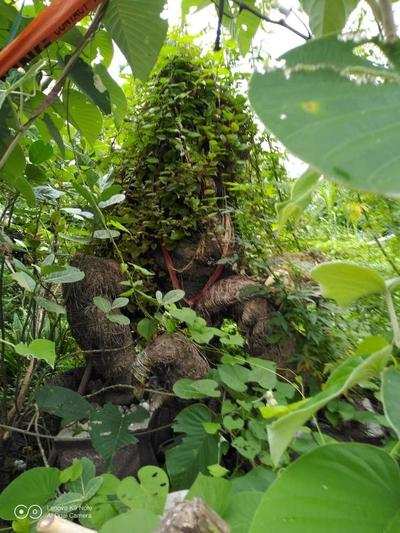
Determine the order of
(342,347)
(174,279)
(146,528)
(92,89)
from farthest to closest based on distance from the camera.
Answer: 1. (174,279)
2. (342,347)
3. (92,89)
4. (146,528)

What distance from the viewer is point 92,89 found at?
82 cm

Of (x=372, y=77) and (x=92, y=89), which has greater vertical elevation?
(x=92, y=89)

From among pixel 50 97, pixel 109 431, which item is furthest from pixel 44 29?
pixel 109 431

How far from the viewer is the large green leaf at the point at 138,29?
777 millimetres

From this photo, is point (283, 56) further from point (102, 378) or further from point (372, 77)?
point (102, 378)

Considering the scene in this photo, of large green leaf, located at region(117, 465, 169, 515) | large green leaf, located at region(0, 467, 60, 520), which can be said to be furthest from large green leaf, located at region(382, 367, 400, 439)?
large green leaf, located at region(0, 467, 60, 520)

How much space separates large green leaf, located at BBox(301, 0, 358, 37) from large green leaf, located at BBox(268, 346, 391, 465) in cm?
50

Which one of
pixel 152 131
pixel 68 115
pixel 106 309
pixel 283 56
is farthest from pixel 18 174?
pixel 283 56

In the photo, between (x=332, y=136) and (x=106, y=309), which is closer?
(x=332, y=136)

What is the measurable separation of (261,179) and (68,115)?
507mm

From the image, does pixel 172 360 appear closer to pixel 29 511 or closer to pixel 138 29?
pixel 29 511

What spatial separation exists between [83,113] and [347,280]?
2.39 feet

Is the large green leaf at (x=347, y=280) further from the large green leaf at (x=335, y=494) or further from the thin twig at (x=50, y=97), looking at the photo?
the thin twig at (x=50, y=97)

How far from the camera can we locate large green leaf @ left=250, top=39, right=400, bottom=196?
0.65ft
